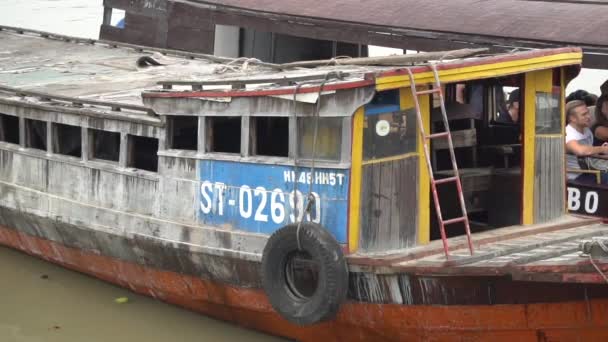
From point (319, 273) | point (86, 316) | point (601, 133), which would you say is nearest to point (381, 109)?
point (319, 273)

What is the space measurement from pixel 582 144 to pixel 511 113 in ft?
2.34

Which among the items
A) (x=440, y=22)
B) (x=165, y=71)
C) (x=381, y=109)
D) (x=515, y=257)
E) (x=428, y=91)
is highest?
(x=440, y=22)

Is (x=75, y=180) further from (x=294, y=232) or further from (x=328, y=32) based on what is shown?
(x=328, y=32)

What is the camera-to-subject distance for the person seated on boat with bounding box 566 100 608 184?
31.1 feet

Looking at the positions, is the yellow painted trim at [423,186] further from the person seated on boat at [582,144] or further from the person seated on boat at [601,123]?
the person seated on boat at [601,123]

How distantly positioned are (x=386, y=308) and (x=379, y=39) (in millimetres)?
5013

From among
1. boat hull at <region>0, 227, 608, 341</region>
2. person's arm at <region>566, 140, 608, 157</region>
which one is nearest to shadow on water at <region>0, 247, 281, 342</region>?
boat hull at <region>0, 227, 608, 341</region>

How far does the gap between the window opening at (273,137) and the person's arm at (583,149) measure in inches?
111

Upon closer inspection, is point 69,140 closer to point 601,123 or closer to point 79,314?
point 79,314

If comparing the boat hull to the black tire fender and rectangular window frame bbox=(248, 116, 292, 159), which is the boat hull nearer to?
the black tire fender

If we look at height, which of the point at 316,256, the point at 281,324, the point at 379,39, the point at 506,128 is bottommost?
the point at 281,324

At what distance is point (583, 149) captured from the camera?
9.54 metres

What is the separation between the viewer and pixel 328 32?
12383 mm

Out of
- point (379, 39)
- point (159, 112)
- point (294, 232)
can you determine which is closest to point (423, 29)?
point (379, 39)
